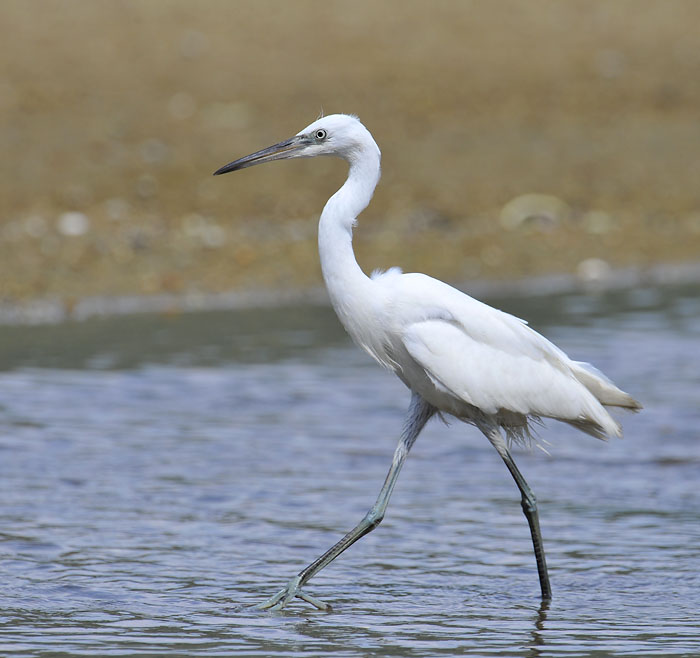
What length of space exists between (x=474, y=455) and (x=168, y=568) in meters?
2.38

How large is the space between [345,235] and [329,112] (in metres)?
10.9

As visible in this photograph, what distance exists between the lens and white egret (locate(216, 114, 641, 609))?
5246 mm

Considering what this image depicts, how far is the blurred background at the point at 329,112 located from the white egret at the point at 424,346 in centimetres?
642

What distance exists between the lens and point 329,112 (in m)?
15.9

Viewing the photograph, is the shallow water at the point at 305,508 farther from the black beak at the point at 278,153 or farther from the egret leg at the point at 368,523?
the black beak at the point at 278,153

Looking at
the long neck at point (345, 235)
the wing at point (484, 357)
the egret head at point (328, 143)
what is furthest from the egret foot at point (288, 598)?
the egret head at point (328, 143)

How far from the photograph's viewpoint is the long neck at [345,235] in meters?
5.21

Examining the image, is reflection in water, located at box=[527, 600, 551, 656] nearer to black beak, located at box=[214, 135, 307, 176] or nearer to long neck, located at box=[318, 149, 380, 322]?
long neck, located at box=[318, 149, 380, 322]

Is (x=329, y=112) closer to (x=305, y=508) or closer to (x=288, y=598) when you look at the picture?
(x=305, y=508)

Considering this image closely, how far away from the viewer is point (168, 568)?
5.62 m

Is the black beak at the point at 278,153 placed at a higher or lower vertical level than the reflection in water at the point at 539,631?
higher

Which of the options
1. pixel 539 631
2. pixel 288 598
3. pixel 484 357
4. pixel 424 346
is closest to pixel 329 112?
pixel 484 357

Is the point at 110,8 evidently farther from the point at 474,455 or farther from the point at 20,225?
the point at 474,455

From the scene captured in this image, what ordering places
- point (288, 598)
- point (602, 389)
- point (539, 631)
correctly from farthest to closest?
point (602, 389)
point (288, 598)
point (539, 631)
